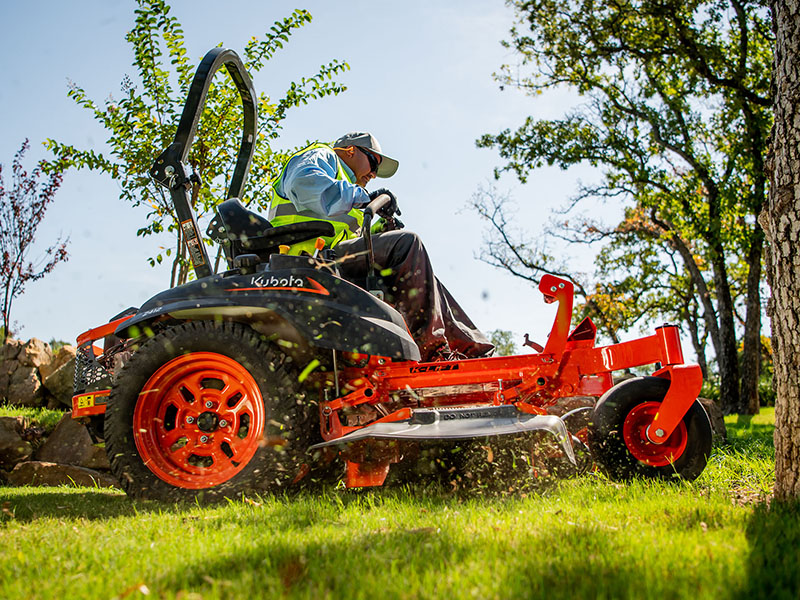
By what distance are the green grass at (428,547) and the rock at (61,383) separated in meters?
6.40

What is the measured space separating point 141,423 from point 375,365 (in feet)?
4.28

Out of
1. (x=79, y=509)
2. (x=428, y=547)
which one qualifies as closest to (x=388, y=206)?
(x=428, y=547)

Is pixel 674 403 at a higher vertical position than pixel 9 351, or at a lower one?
lower

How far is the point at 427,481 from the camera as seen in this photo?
3.80 metres

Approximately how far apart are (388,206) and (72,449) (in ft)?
18.4

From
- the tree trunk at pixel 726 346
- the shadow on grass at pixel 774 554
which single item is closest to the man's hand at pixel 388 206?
the shadow on grass at pixel 774 554

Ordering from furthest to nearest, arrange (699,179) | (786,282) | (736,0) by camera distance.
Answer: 1. (699,179)
2. (736,0)
3. (786,282)

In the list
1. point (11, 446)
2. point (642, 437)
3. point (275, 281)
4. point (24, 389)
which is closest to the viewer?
point (642, 437)

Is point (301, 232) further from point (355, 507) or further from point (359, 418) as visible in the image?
point (355, 507)

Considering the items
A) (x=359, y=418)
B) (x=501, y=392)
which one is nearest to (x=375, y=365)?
(x=359, y=418)

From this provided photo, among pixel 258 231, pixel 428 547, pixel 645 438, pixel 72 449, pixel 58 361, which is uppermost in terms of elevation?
pixel 258 231

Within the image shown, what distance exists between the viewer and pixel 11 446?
7.43 meters

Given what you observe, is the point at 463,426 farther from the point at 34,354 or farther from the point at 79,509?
the point at 34,354

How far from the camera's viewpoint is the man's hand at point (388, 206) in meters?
3.86
